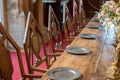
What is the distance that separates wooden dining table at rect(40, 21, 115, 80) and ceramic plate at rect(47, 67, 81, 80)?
0.04 m

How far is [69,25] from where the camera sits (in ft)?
12.4

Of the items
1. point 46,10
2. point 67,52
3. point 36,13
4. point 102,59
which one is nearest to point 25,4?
point 36,13

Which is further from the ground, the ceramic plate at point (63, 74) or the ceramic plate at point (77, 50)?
the ceramic plate at point (77, 50)

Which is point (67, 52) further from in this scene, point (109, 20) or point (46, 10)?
point (46, 10)

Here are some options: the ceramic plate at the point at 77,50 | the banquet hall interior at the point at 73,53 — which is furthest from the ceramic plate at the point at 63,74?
the ceramic plate at the point at 77,50

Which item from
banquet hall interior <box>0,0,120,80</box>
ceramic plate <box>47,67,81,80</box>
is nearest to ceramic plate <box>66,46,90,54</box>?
banquet hall interior <box>0,0,120,80</box>

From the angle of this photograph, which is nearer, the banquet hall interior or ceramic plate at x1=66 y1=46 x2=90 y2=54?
the banquet hall interior

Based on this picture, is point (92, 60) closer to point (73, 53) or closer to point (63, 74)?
point (73, 53)

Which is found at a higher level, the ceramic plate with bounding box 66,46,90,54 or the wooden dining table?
the ceramic plate with bounding box 66,46,90,54

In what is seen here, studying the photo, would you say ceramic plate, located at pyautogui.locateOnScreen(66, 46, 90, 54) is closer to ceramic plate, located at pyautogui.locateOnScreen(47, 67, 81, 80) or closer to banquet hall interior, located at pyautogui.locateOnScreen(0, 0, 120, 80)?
banquet hall interior, located at pyautogui.locateOnScreen(0, 0, 120, 80)

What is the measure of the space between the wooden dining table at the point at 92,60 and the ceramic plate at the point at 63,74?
36 mm

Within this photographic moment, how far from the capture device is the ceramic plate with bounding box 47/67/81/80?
150cm

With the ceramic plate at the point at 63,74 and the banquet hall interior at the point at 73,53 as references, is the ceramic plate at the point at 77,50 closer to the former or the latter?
the banquet hall interior at the point at 73,53

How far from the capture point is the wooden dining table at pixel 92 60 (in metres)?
1.59
